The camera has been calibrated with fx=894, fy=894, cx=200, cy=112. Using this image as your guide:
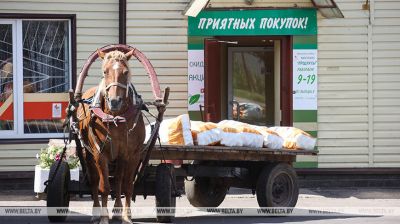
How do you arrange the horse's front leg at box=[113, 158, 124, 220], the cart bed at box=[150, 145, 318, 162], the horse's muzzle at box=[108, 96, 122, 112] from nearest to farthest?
the horse's muzzle at box=[108, 96, 122, 112] < the horse's front leg at box=[113, 158, 124, 220] < the cart bed at box=[150, 145, 318, 162]

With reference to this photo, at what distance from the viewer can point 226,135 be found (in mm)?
12242

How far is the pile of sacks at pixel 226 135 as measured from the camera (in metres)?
11.8

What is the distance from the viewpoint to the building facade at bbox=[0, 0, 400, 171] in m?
16.0

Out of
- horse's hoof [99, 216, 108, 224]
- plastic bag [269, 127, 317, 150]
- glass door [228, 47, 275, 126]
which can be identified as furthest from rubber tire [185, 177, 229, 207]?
glass door [228, 47, 275, 126]

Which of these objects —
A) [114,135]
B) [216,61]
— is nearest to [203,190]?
[114,135]

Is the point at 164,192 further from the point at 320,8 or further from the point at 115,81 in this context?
the point at 320,8

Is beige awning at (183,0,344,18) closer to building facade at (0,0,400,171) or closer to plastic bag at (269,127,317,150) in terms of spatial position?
building facade at (0,0,400,171)

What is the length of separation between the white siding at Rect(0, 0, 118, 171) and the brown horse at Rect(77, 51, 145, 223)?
5.24m

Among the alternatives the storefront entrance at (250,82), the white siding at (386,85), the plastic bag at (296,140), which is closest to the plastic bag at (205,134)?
the plastic bag at (296,140)

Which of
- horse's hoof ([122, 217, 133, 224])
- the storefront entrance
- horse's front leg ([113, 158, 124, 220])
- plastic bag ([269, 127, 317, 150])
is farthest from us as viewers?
the storefront entrance

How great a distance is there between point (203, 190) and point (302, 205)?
201 centimetres

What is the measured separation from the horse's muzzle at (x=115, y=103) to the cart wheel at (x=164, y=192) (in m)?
1.45

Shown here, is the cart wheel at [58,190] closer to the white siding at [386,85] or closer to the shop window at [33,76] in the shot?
the shop window at [33,76]

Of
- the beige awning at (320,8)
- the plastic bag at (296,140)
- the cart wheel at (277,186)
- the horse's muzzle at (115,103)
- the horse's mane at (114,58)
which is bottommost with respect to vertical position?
the cart wheel at (277,186)
